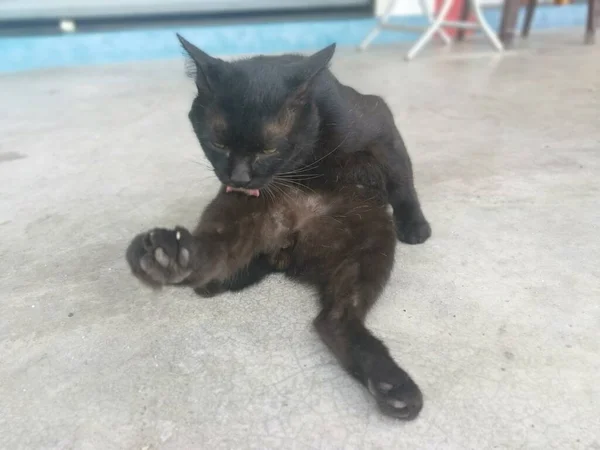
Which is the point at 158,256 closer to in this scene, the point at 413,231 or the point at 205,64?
the point at 205,64

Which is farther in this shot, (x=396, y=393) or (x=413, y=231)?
(x=413, y=231)

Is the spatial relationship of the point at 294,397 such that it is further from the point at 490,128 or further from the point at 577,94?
the point at 577,94

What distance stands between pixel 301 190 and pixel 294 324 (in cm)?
35

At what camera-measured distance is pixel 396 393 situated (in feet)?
2.59

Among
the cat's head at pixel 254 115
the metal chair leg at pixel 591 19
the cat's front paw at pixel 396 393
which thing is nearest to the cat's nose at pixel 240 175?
the cat's head at pixel 254 115

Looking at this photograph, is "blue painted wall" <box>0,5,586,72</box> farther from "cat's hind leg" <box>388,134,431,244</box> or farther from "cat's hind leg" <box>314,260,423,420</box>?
"cat's hind leg" <box>314,260,423,420</box>

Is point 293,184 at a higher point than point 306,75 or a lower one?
lower

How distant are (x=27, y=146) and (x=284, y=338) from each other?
1895 mm

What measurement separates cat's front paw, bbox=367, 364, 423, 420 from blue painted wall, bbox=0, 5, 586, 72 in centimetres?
445

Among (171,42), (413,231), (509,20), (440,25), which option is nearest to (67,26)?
(171,42)

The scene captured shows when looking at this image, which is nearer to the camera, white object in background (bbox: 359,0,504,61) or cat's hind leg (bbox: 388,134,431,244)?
cat's hind leg (bbox: 388,134,431,244)

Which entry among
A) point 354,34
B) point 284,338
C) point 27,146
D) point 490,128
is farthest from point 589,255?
point 354,34

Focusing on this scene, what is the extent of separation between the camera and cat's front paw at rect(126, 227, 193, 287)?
872 mm

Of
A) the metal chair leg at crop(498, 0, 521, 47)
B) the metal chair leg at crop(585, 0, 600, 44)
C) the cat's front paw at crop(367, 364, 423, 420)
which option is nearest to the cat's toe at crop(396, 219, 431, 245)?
the cat's front paw at crop(367, 364, 423, 420)
